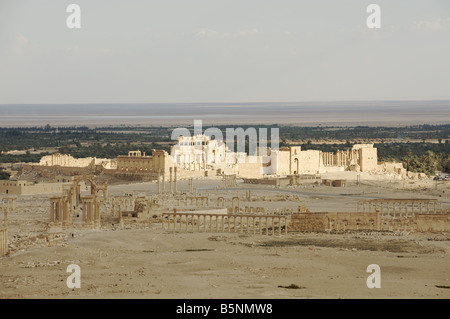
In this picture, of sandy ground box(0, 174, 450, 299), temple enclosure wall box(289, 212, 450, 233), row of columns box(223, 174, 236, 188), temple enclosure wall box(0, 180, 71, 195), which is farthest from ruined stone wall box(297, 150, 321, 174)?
temple enclosure wall box(289, 212, 450, 233)

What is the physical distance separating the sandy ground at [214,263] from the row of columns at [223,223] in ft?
2.67

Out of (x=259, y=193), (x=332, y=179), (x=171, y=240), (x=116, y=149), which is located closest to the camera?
(x=171, y=240)

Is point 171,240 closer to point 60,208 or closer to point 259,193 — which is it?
point 60,208

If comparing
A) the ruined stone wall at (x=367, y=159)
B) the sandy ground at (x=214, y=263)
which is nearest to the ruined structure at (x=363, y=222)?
the sandy ground at (x=214, y=263)

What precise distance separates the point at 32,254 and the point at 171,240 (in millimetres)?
5704

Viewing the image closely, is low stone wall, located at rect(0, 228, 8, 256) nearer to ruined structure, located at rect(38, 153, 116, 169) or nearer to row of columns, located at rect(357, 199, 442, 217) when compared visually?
row of columns, located at rect(357, 199, 442, 217)

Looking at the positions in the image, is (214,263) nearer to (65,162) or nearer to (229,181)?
(229,181)

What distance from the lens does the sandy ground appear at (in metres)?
25.3

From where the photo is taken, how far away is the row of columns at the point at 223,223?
38231 mm

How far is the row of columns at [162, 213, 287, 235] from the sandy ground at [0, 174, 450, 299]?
32.1 inches

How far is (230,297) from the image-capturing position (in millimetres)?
A: 24062

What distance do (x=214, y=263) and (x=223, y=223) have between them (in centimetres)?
927

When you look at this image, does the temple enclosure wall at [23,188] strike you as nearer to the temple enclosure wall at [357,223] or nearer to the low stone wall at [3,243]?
the temple enclosure wall at [357,223]

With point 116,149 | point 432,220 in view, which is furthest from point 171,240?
point 116,149
